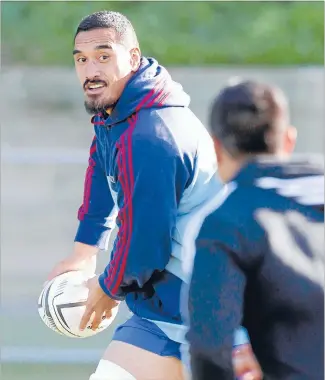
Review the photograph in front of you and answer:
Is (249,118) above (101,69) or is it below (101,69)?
below

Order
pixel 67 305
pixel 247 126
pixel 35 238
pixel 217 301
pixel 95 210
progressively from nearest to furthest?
pixel 217 301, pixel 247 126, pixel 67 305, pixel 95 210, pixel 35 238

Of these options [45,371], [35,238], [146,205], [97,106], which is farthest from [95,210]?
[35,238]

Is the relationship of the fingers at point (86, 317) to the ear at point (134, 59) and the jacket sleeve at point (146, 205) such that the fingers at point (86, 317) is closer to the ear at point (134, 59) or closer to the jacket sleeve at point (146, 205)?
the jacket sleeve at point (146, 205)

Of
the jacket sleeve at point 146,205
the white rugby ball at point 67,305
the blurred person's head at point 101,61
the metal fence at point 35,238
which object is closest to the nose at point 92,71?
the blurred person's head at point 101,61

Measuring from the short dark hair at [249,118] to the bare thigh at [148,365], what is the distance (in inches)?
42.7

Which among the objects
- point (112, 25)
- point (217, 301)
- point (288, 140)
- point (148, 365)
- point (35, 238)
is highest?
point (112, 25)

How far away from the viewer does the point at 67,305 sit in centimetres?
356

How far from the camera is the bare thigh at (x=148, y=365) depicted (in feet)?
10.8

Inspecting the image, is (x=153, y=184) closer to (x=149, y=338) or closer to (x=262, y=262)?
(x=149, y=338)

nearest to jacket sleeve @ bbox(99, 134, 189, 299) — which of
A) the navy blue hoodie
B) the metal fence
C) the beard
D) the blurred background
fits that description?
the navy blue hoodie

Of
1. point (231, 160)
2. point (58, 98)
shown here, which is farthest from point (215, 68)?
point (231, 160)

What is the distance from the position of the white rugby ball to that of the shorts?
0.16 m

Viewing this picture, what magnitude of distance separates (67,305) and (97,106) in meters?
0.72

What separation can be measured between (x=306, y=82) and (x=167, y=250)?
965 centimetres
